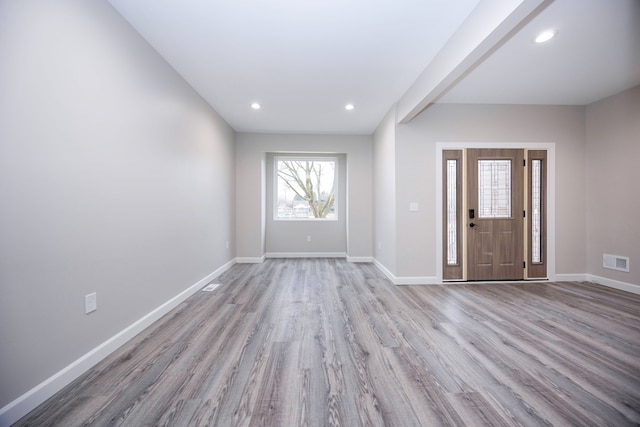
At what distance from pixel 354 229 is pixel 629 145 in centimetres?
409

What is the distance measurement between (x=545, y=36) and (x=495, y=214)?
2.29m

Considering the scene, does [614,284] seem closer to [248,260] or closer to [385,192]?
[385,192]

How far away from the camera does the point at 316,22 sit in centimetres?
211

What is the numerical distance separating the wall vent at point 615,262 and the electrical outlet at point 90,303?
587 centimetres

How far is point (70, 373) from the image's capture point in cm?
159

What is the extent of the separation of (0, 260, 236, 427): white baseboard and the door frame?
11.7 feet

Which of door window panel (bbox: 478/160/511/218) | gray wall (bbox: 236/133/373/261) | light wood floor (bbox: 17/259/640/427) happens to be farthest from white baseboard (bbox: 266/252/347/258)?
door window panel (bbox: 478/160/511/218)

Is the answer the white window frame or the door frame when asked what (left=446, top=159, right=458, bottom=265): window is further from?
the white window frame

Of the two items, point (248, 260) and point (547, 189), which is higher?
point (547, 189)

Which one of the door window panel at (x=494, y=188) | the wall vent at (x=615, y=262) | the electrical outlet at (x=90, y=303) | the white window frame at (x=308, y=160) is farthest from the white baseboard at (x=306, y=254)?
the wall vent at (x=615, y=262)

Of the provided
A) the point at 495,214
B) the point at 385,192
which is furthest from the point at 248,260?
the point at 495,214

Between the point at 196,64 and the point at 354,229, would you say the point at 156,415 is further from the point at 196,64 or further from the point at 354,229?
the point at 354,229

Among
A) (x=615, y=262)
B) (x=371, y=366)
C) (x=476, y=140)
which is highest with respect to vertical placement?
(x=476, y=140)

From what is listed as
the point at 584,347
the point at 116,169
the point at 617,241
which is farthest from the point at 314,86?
the point at 617,241
